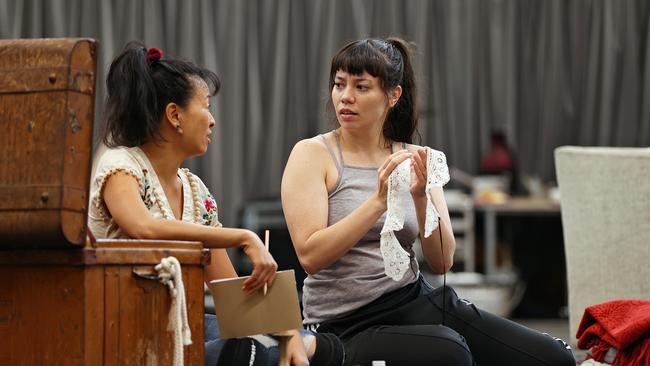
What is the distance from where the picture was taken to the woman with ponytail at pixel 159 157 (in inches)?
74.9

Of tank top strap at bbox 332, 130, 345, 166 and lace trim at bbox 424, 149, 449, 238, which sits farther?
tank top strap at bbox 332, 130, 345, 166

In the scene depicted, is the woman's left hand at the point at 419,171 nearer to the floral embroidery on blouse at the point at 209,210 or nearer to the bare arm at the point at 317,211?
the bare arm at the point at 317,211

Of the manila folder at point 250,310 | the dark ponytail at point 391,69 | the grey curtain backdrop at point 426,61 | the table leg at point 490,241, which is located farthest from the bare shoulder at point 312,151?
the grey curtain backdrop at point 426,61

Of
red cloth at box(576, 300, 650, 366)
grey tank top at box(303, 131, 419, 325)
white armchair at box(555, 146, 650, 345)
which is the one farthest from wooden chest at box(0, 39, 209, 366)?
white armchair at box(555, 146, 650, 345)

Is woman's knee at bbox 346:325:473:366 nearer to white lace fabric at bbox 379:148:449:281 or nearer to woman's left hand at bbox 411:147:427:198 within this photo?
white lace fabric at bbox 379:148:449:281

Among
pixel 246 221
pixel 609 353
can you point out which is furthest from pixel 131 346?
pixel 246 221

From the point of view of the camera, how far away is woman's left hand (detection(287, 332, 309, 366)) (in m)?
1.92

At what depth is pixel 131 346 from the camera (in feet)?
5.23

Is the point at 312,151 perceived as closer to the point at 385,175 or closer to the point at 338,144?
the point at 338,144

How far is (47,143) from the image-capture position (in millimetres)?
1501

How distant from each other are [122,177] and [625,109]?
5044 millimetres

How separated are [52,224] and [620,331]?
1356mm

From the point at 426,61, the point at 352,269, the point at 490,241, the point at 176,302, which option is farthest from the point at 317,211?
the point at 426,61

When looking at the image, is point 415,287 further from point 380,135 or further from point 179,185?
point 179,185
